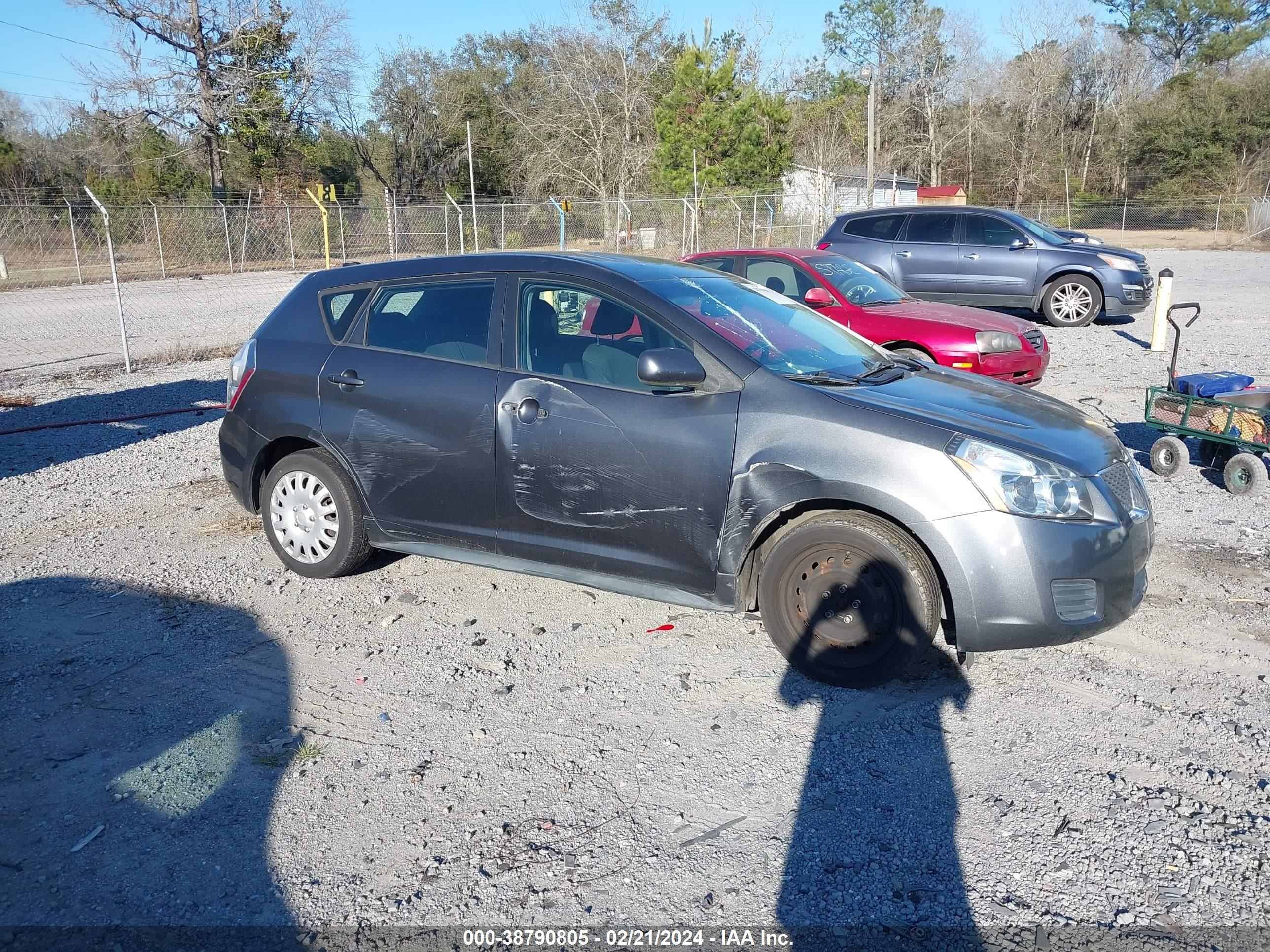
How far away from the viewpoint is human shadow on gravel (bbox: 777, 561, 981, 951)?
2809 millimetres

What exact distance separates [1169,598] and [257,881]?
4.46 meters

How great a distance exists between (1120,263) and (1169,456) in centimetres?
873

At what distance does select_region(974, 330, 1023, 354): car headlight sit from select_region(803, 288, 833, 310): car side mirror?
1.42m

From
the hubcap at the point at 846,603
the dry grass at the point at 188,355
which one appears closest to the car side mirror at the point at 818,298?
the hubcap at the point at 846,603

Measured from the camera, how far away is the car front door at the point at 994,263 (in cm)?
1502

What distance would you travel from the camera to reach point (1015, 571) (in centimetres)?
380

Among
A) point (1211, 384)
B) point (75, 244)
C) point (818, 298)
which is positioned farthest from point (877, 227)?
point (75, 244)

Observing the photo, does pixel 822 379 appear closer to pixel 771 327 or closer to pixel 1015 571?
pixel 771 327

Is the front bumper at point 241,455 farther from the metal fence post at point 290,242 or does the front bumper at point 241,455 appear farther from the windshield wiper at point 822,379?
the metal fence post at point 290,242

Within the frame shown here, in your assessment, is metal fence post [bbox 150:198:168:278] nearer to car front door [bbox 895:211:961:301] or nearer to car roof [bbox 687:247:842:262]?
car front door [bbox 895:211:961:301]

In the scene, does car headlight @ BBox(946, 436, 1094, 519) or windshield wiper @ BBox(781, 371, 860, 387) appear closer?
car headlight @ BBox(946, 436, 1094, 519)

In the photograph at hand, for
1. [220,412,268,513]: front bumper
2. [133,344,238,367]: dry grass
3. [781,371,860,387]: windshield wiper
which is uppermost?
[781,371,860,387]: windshield wiper

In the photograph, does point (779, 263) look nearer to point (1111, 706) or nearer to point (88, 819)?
point (1111, 706)

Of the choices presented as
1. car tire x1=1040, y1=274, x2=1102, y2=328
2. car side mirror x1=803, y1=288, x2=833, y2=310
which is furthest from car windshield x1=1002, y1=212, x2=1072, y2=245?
car side mirror x1=803, y1=288, x2=833, y2=310
